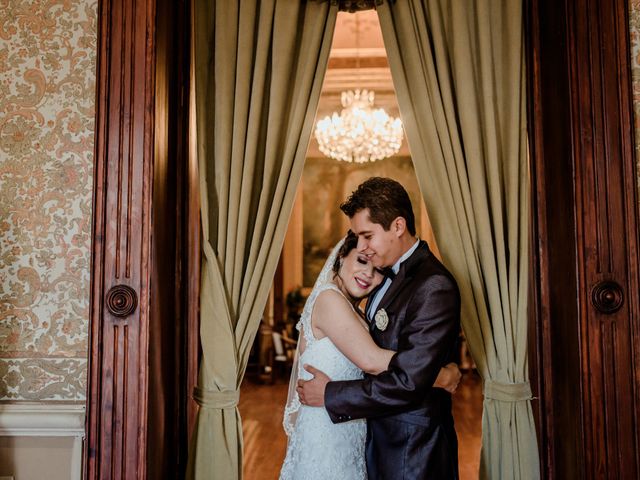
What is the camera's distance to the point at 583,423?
2410 millimetres

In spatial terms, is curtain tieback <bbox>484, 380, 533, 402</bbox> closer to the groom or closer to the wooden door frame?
the groom

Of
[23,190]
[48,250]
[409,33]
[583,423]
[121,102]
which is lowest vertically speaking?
[583,423]

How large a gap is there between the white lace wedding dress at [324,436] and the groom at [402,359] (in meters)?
0.08

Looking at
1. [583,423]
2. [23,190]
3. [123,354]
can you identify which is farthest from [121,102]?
[583,423]

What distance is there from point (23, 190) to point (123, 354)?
32.8 inches

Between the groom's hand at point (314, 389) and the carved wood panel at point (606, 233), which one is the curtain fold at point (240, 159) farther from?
the carved wood panel at point (606, 233)

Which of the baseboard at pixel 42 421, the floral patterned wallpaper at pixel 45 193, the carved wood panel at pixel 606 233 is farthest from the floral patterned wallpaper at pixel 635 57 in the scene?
the baseboard at pixel 42 421

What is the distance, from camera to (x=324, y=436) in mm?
2598

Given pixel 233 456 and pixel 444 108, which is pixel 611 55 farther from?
pixel 233 456

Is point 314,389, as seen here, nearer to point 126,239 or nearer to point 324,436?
point 324,436

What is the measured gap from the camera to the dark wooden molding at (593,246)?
2.41 meters

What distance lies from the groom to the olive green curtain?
1.13 feet

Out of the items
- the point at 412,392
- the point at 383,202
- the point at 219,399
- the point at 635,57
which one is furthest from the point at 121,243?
the point at 635,57

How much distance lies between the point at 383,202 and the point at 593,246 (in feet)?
2.90
